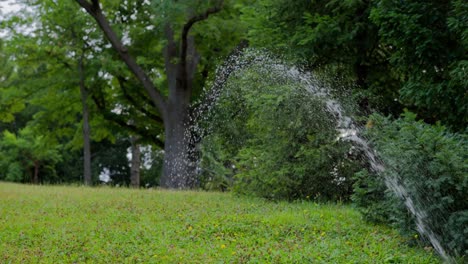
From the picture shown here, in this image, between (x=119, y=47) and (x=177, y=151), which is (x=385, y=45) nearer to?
(x=177, y=151)

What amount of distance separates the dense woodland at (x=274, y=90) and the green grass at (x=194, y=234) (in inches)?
26.4

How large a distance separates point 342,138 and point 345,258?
4.92m

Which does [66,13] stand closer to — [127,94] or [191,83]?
[127,94]

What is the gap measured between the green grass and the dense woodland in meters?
0.67

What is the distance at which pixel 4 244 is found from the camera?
737 cm

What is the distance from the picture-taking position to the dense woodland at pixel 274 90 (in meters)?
7.58

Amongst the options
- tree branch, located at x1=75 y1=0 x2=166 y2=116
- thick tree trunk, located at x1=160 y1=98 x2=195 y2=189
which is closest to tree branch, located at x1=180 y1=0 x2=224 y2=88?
tree branch, located at x1=75 y1=0 x2=166 y2=116

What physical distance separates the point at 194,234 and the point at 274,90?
4.65 metres

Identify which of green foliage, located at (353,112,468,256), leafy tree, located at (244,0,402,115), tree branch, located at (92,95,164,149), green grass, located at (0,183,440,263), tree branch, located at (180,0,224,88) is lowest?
green grass, located at (0,183,440,263)

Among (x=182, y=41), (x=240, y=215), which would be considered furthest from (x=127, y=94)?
(x=240, y=215)

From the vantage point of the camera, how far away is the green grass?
6.55 metres

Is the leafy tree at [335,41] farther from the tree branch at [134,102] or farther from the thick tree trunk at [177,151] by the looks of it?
the tree branch at [134,102]

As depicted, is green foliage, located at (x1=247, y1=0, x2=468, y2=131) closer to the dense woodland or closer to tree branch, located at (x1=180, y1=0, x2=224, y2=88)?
the dense woodland

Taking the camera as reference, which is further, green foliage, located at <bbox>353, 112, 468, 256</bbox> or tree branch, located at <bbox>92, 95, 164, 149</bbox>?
tree branch, located at <bbox>92, 95, 164, 149</bbox>
